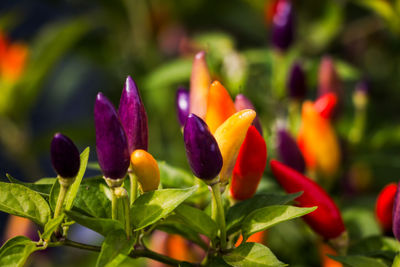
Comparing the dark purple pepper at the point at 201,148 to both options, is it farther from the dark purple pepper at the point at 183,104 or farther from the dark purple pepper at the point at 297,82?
the dark purple pepper at the point at 297,82

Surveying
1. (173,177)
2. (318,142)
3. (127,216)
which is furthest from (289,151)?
(127,216)

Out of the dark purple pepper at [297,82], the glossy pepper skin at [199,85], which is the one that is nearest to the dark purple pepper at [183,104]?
the glossy pepper skin at [199,85]

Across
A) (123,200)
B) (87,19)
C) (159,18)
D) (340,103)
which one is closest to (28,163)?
(87,19)

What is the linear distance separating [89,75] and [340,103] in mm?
1714

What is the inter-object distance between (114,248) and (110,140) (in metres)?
0.09

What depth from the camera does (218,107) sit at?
1.61 feet

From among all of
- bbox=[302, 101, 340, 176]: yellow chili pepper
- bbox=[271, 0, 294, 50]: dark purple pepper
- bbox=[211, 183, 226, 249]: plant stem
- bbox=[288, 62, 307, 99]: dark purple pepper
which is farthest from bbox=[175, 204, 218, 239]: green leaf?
bbox=[271, 0, 294, 50]: dark purple pepper

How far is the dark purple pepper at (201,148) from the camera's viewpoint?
1.45 feet

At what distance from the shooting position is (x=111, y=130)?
433 millimetres

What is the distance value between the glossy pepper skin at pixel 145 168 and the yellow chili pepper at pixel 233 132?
0.06 metres

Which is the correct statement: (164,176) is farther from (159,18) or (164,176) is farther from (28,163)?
(159,18)

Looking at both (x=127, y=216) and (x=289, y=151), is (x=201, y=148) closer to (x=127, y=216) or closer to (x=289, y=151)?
(x=127, y=216)

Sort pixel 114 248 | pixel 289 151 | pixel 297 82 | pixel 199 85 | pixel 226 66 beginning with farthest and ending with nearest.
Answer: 1. pixel 226 66
2. pixel 297 82
3. pixel 289 151
4. pixel 199 85
5. pixel 114 248

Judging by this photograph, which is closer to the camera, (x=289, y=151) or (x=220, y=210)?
(x=220, y=210)
